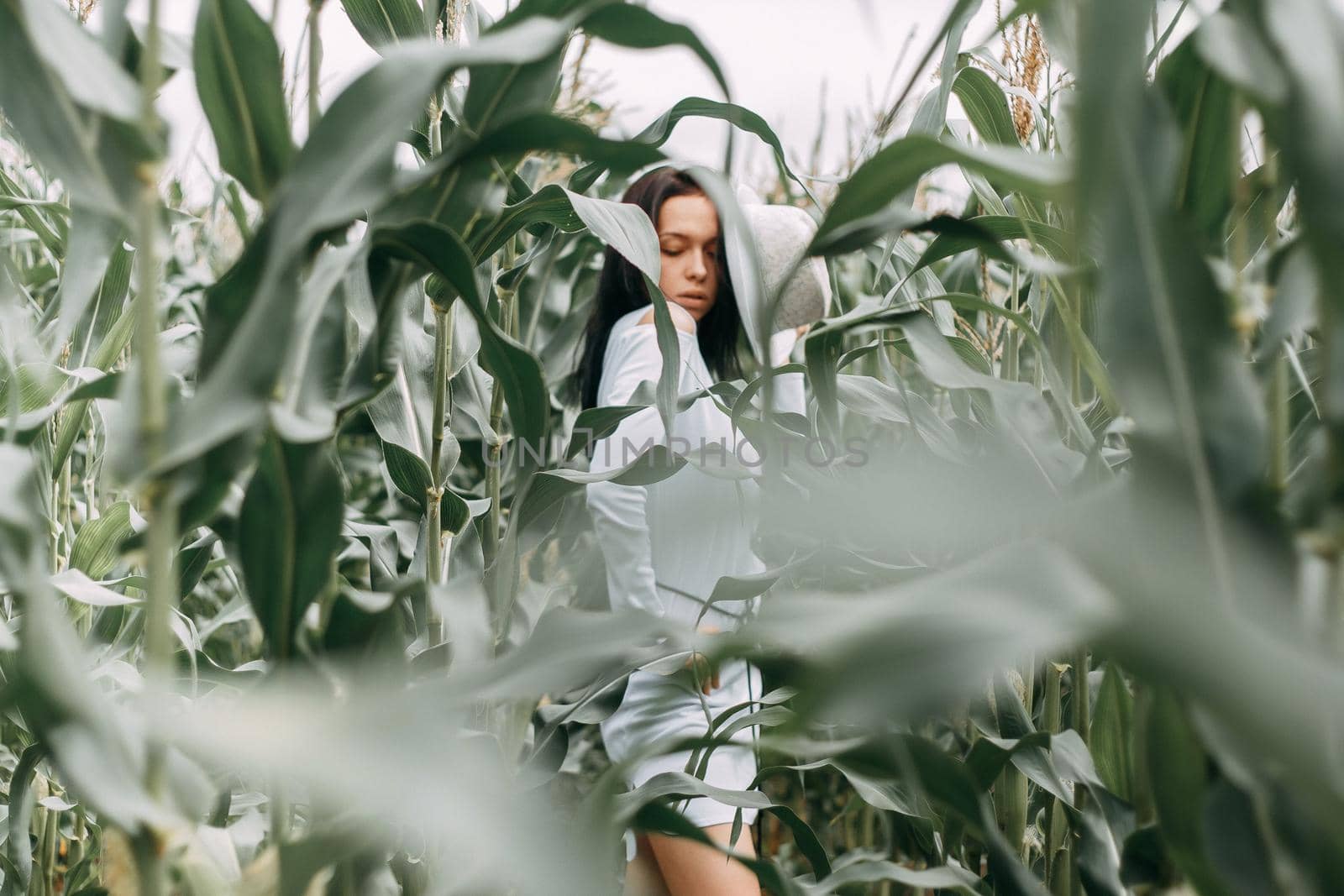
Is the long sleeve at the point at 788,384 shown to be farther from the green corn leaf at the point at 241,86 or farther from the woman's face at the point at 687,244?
the green corn leaf at the point at 241,86

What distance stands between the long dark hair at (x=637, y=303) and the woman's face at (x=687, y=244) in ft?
0.04

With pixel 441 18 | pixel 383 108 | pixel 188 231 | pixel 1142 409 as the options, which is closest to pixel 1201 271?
pixel 1142 409

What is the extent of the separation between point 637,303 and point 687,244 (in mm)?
95

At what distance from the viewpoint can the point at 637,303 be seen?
49.3 inches

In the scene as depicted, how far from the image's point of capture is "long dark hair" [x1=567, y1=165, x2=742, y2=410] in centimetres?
123

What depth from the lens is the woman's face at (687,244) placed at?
1.22m

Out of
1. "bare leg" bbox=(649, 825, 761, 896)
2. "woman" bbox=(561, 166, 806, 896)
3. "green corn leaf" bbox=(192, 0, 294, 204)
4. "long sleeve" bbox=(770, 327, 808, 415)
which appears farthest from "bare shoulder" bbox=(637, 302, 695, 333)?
"green corn leaf" bbox=(192, 0, 294, 204)

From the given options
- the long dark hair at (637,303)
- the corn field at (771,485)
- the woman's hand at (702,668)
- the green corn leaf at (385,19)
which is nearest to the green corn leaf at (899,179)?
the corn field at (771,485)

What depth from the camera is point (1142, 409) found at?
24 centimetres

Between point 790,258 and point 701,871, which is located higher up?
point 790,258

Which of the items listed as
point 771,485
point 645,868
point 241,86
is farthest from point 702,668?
point 645,868

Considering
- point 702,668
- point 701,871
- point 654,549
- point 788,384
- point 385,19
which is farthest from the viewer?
point 788,384

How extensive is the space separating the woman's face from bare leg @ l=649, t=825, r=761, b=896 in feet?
2.00

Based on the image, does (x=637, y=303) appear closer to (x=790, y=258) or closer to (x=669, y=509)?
(x=790, y=258)
